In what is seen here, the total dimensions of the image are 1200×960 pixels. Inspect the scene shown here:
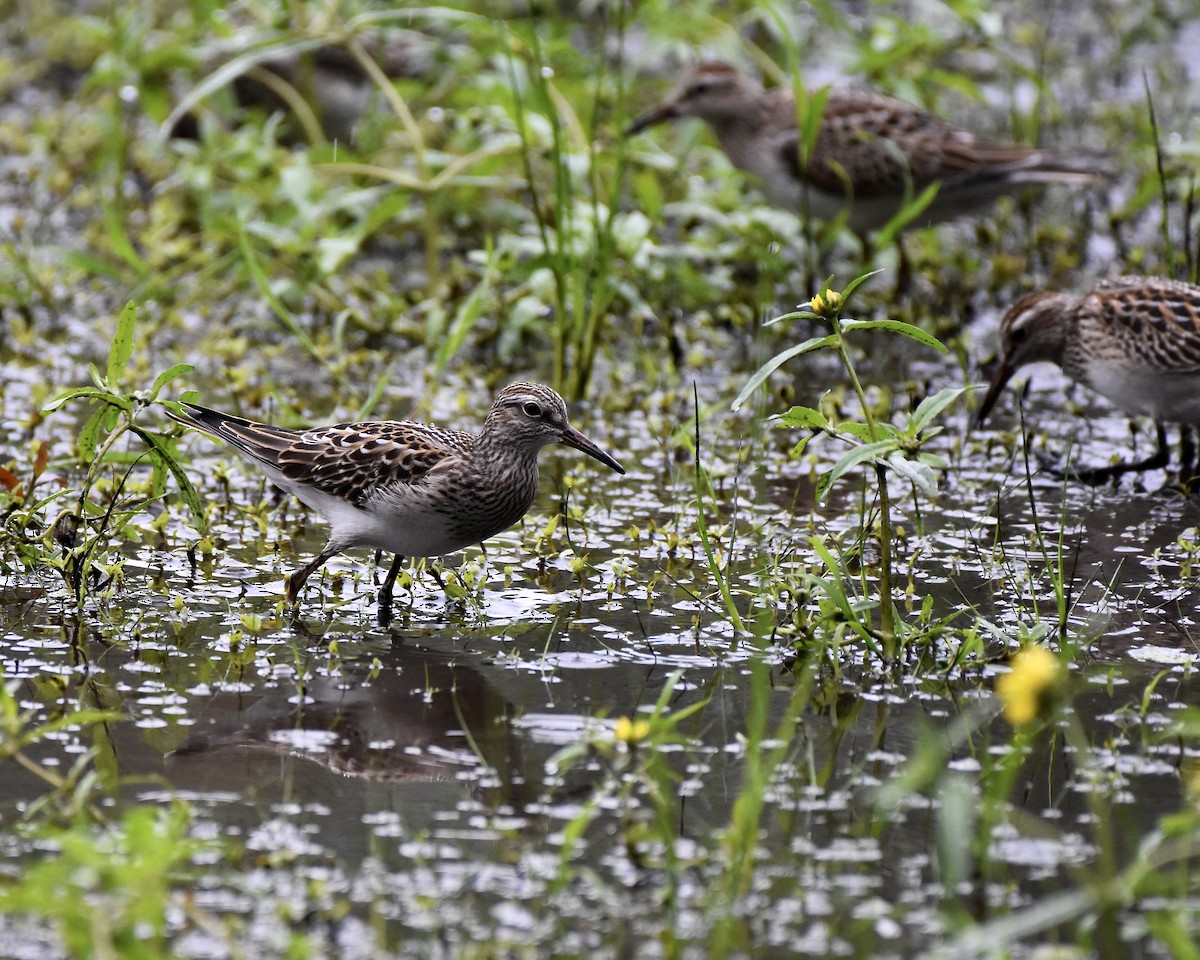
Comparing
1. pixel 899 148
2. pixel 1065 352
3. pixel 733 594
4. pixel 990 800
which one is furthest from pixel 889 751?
pixel 899 148

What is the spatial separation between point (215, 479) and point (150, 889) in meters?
3.50

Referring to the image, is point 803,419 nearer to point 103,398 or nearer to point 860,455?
point 860,455

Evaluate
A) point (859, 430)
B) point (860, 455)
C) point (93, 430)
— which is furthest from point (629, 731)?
point (93, 430)

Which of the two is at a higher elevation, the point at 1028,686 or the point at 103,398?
the point at 103,398

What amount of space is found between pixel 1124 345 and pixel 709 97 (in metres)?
3.59

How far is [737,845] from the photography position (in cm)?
379

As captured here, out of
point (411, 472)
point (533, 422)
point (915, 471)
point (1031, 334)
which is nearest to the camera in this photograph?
point (915, 471)

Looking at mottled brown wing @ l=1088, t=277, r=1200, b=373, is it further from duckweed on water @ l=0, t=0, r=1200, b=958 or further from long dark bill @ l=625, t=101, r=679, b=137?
long dark bill @ l=625, t=101, r=679, b=137

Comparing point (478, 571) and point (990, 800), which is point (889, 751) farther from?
point (478, 571)

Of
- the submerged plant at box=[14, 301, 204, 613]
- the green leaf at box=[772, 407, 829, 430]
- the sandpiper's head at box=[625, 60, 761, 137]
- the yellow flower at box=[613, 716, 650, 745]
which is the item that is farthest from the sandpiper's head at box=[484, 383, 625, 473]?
the sandpiper's head at box=[625, 60, 761, 137]

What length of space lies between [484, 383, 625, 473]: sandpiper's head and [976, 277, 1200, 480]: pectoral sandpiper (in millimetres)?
2243

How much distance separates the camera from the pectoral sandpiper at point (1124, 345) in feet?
22.2

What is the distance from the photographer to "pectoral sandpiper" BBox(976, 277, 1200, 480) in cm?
677

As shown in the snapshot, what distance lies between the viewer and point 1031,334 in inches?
290
